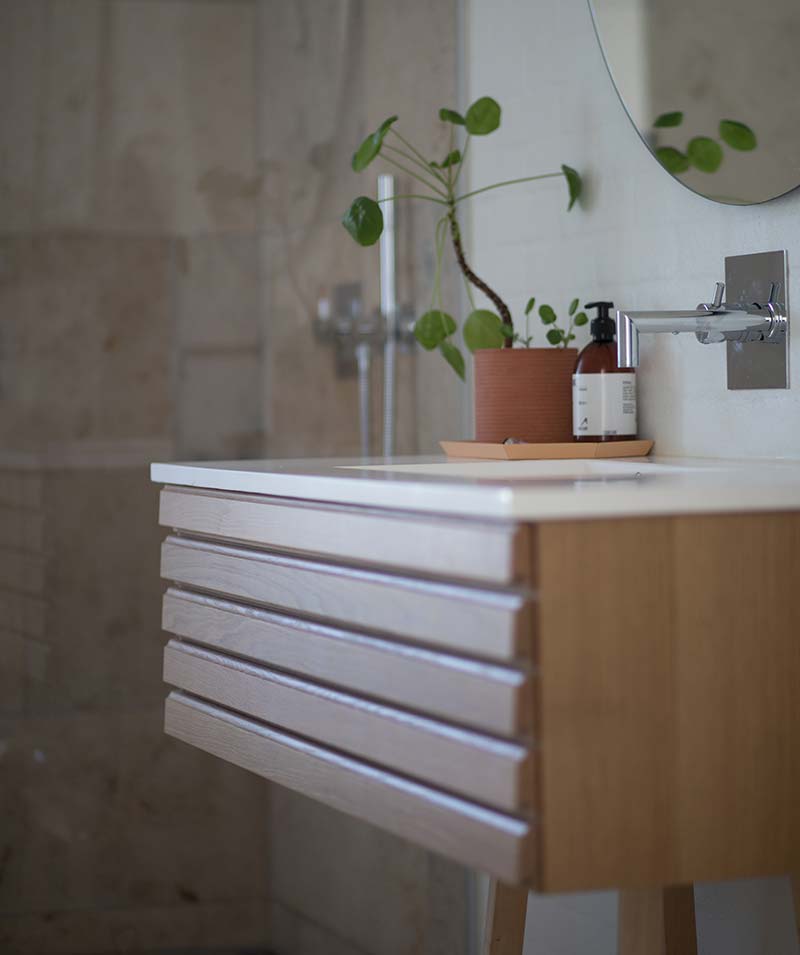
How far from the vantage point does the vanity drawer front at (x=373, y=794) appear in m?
0.90

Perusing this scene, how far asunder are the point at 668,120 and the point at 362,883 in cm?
131

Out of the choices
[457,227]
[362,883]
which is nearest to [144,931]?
[362,883]

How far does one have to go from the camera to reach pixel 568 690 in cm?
88

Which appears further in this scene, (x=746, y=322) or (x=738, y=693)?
(x=746, y=322)

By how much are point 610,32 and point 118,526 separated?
1110 millimetres

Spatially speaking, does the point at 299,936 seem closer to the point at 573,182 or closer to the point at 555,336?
the point at 555,336

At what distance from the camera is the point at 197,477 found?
4.39 feet

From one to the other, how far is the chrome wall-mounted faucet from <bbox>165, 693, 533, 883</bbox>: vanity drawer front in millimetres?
483

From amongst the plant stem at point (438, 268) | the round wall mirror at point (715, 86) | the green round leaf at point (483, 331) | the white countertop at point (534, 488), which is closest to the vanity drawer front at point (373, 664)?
the white countertop at point (534, 488)

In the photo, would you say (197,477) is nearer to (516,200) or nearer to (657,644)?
(657,644)

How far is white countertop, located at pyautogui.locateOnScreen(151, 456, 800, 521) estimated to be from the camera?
878 mm

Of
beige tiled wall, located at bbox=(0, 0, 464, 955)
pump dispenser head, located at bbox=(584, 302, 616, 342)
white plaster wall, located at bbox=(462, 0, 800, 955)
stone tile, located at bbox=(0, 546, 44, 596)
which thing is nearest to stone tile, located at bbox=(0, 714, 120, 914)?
beige tiled wall, located at bbox=(0, 0, 464, 955)

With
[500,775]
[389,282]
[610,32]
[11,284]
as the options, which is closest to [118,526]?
[11,284]

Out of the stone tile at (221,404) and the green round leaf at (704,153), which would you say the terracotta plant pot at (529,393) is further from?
the stone tile at (221,404)
